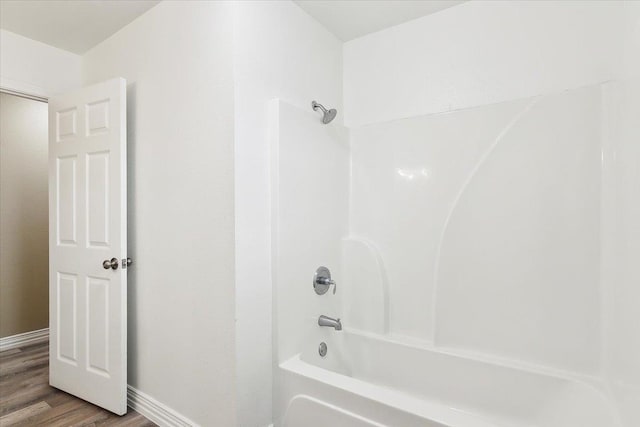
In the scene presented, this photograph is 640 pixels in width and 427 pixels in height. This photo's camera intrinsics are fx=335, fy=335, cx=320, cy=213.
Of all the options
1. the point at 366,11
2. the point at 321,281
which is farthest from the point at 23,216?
the point at 366,11

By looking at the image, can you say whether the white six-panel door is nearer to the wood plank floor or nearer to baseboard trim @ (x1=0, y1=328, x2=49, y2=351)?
the wood plank floor

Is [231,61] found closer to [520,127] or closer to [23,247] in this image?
[520,127]

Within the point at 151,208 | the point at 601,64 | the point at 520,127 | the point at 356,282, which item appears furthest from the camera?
the point at 356,282

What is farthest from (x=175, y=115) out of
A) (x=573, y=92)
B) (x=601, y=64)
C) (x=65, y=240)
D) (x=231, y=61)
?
(x=601, y=64)

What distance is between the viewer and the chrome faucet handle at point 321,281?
2.03 metres

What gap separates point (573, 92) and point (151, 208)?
232cm

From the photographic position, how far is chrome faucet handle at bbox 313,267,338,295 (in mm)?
2025

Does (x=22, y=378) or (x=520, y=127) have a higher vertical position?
(x=520, y=127)

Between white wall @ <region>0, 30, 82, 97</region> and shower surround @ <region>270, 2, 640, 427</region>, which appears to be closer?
shower surround @ <region>270, 2, 640, 427</region>

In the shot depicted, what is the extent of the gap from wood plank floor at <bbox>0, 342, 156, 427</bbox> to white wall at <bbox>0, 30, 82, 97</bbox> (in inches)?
80.1

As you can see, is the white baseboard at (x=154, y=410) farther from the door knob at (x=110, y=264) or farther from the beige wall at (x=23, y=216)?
the beige wall at (x=23, y=216)

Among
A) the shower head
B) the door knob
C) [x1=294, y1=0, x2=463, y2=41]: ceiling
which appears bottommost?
the door knob

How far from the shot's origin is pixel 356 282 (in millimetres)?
2248

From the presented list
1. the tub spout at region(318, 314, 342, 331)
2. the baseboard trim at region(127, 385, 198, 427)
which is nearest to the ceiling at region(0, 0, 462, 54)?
the tub spout at region(318, 314, 342, 331)
